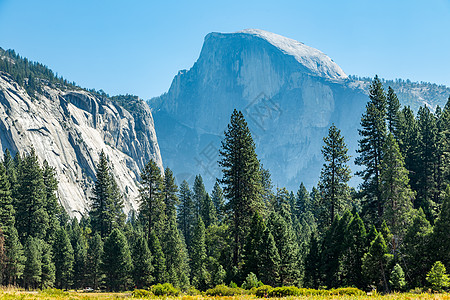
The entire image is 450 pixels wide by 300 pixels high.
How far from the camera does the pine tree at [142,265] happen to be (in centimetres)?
4934

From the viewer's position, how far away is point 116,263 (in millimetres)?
52969

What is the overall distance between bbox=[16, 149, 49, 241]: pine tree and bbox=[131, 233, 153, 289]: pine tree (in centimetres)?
1742

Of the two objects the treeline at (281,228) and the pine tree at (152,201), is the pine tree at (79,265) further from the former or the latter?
the pine tree at (152,201)

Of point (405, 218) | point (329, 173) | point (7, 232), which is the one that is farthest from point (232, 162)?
point (7, 232)

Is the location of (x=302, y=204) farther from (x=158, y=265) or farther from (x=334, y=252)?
(x=334, y=252)

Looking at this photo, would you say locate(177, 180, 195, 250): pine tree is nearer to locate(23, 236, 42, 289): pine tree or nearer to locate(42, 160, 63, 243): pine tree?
locate(42, 160, 63, 243): pine tree

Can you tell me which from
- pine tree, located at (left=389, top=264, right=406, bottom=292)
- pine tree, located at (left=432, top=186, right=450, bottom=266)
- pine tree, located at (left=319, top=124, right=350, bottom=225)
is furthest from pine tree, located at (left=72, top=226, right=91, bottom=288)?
pine tree, located at (left=432, top=186, right=450, bottom=266)

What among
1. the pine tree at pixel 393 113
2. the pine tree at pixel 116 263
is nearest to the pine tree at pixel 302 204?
the pine tree at pixel 393 113

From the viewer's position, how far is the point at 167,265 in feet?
180

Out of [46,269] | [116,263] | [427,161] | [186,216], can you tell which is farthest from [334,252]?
[186,216]

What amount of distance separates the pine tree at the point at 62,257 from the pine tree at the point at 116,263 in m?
8.15

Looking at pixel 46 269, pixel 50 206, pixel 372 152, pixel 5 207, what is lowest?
pixel 46 269

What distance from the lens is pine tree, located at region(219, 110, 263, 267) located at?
4284 cm

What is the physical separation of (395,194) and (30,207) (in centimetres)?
4892
